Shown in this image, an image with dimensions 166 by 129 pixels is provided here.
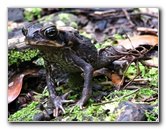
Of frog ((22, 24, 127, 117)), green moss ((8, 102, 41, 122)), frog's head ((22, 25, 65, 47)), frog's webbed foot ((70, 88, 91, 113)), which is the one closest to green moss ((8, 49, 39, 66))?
frog ((22, 24, 127, 117))

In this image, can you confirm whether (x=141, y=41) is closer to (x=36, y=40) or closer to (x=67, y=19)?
(x=67, y=19)

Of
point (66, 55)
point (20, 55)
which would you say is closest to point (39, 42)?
point (66, 55)

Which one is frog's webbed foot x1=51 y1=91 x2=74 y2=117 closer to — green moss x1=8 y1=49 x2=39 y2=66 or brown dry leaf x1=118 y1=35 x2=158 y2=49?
green moss x1=8 y1=49 x2=39 y2=66

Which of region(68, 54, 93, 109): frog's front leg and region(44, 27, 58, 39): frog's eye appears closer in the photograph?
region(44, 27, 58, 39): frog's eye

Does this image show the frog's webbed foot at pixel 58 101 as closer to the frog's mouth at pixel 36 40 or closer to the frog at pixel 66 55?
the frog at pixel 66 55

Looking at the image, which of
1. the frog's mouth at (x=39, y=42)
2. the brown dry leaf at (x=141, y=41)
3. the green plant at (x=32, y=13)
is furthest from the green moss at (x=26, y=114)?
the green plant at (x=32, y=13)

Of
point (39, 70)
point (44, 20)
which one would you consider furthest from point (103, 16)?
point (39, 70)
